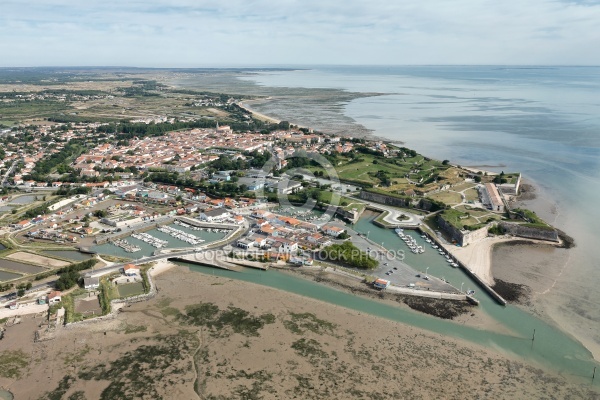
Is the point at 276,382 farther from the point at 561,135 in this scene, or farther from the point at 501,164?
the point at 561,135

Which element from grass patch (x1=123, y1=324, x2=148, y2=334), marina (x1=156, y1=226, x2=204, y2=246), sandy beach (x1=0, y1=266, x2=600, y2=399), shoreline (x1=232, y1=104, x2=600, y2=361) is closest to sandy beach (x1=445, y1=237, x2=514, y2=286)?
shoreline (x1=232, y1=104, x2=600, y2=361)

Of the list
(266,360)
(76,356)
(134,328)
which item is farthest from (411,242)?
(76,356)

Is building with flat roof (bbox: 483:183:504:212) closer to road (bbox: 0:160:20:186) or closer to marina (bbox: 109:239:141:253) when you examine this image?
marina (bbox: 109:239:141:253)

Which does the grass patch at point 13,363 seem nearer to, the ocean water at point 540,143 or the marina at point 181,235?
the marina at point 181,235

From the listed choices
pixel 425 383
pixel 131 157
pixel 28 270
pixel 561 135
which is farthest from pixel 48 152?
pixel 561 135

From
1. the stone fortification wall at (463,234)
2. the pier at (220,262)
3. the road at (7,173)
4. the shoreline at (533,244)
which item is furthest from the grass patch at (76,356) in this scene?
the road at (7,173)

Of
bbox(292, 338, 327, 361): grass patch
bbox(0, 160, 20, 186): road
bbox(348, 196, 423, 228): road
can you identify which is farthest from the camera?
bbox(0, 160, 20, 186): road
